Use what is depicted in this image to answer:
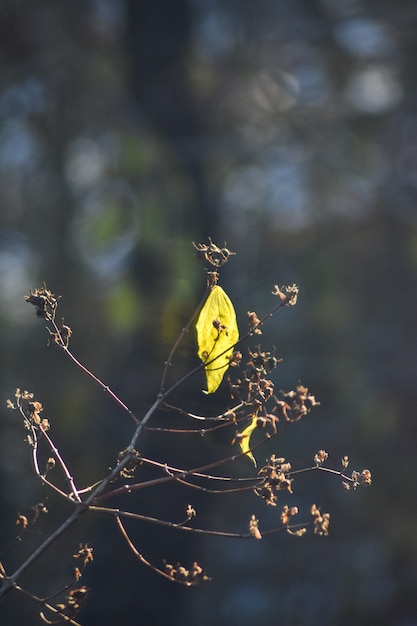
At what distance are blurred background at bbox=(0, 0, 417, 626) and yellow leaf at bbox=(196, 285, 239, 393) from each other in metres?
2.27

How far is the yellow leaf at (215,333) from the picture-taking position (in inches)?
36.8

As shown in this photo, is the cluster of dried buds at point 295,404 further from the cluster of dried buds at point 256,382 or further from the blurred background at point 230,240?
the blurred background at point 230,240

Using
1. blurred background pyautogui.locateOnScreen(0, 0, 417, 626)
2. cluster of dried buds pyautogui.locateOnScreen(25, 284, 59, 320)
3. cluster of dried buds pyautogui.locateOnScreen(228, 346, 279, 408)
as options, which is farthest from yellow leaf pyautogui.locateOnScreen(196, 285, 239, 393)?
blurred background pyautogui.locateOnScreen(0, 0, 417, 626)

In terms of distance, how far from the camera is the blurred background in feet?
11.5

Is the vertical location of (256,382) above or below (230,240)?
below

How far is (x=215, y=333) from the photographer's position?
954 millimetres

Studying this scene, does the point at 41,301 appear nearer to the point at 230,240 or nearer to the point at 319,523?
the point at 319,523

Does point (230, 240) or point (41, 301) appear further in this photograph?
point (230, 240)

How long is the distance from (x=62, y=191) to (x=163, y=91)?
36.1 inches

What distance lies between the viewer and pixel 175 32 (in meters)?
3.86

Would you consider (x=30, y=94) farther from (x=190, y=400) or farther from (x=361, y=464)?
(x=361, y=464)

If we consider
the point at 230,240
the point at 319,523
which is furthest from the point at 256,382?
the point at 230,240

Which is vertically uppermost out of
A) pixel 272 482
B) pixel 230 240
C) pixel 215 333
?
pixel 230 240

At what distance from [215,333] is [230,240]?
2686mm
